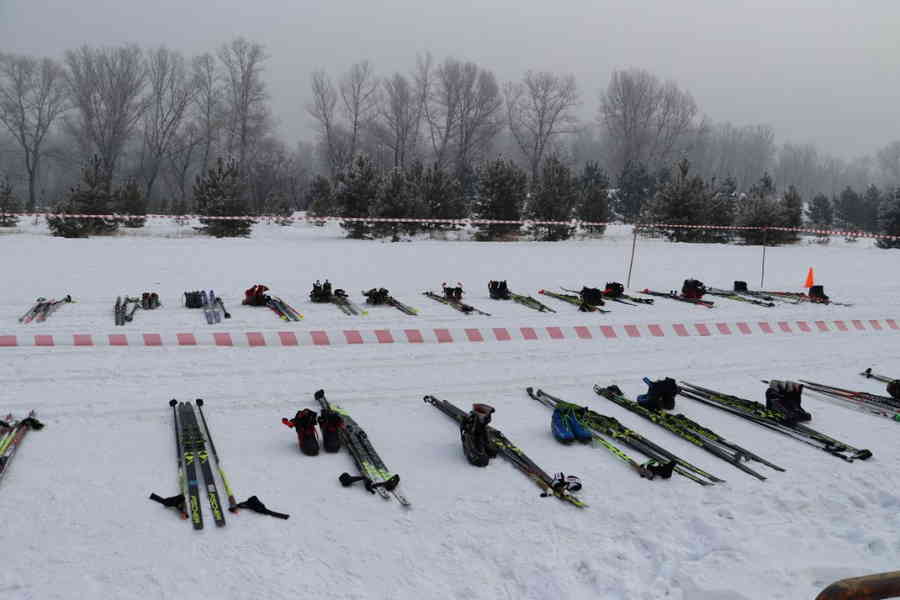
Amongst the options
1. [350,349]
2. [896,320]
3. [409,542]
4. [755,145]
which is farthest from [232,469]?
[755,145]

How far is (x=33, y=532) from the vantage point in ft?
13.5

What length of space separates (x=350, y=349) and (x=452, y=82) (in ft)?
153

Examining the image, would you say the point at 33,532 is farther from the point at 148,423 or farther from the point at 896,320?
the point at 896,320

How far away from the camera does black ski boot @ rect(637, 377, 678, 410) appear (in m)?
6.98

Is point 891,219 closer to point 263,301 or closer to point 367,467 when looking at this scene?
point 263,301

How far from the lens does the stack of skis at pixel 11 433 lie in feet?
16.4

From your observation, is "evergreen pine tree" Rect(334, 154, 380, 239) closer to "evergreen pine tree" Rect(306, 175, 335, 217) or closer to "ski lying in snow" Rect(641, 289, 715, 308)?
"evergreen pine tree" Rect(306, 175, 335, 217)

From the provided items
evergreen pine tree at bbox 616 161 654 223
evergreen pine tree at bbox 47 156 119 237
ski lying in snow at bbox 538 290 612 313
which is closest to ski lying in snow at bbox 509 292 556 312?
ski lying in snow at bbox 538 290 612 313

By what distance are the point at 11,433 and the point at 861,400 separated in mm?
8723

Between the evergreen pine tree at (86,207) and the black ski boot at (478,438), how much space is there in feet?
73.2

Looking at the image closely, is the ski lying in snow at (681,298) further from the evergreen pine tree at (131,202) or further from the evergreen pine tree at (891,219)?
the evergreen pine tree at (131,202)

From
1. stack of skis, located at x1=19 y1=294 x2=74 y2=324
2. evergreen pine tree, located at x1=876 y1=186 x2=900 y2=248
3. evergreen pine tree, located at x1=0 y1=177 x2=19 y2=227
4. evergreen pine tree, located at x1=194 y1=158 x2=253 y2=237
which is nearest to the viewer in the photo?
stack of skis, located at x1=19 y1=294 x2=74 y2=324

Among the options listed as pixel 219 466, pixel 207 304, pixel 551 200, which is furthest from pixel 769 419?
pixel 551 200

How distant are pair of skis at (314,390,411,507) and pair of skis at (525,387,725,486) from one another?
74.7 inches
